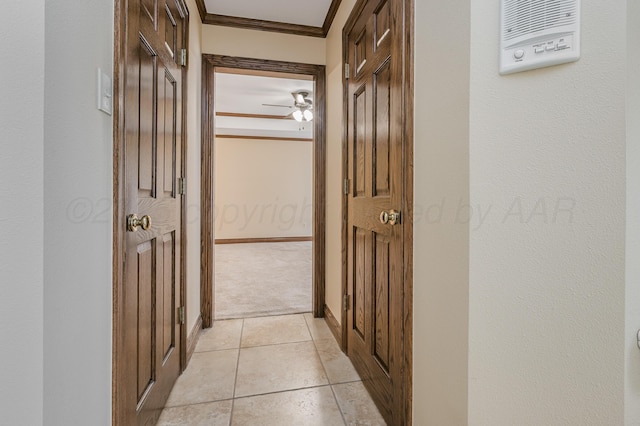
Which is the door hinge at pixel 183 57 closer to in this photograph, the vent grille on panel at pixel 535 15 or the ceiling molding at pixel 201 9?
the ceiling molding at pixel 201 9

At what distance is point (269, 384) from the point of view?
175 cm

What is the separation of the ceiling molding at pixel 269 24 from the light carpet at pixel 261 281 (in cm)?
246

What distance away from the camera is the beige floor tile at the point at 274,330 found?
2.29m

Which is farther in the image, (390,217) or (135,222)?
(390,217)

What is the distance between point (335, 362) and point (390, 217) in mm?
1154

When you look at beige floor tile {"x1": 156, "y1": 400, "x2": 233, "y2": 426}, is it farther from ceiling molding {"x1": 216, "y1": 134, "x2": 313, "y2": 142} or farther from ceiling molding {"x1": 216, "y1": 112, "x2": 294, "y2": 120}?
ceiling molding {"x1": 216, "y1": 134, "x2": 313, "y2": 142}

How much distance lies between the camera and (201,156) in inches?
97.3

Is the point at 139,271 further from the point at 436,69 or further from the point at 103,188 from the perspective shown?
the point at 436,69

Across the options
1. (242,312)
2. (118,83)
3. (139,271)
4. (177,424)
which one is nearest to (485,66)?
(118,83)

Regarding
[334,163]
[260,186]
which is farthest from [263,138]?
[334,163]

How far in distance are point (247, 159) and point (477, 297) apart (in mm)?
6624

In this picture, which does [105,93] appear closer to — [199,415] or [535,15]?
[535,15]

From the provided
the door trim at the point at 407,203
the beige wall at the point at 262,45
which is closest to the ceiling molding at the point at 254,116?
the beige wall at the point at 262,45

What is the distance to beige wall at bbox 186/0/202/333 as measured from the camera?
2068 millimetres
